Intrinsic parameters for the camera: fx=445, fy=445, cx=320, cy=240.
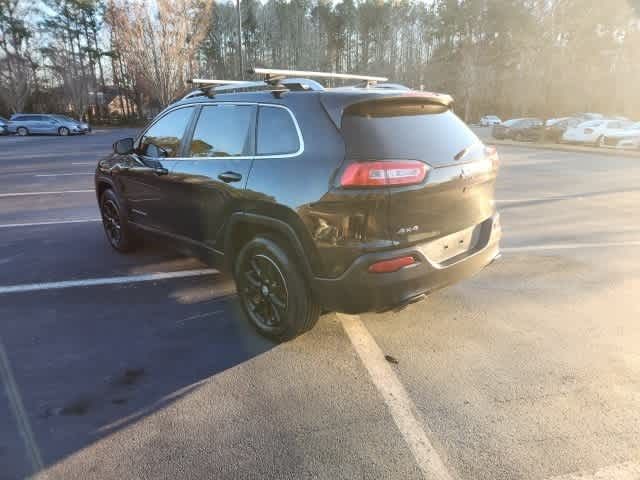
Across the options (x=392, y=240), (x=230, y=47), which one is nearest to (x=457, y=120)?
(x=392, y=240)

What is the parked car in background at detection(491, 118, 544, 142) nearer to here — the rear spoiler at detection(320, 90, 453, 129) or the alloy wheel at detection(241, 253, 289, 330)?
the rear spoiler at detection(320, 90, 453, 129)

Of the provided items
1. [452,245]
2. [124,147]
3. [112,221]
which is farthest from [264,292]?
[112,221]

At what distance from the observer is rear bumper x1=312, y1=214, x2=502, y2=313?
271cm

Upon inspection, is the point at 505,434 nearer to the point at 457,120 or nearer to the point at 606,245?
the point at 457,120

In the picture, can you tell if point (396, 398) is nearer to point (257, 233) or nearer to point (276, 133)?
point (257, 233)

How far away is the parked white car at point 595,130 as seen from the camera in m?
21.1

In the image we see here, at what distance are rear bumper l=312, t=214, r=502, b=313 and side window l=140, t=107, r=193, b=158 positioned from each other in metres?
2.15

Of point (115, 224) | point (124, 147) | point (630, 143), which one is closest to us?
point (124, 147)

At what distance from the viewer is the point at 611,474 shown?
6.95ft

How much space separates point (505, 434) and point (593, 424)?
512mm

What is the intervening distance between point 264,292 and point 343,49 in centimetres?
6292

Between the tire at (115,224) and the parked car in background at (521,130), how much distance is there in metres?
26.5

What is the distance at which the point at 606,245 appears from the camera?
5.59 m

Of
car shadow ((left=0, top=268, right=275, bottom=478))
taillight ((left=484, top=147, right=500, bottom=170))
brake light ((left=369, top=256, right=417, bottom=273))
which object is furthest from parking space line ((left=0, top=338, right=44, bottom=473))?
taillight ((left=484, top=147, right=500, bottom=170))
